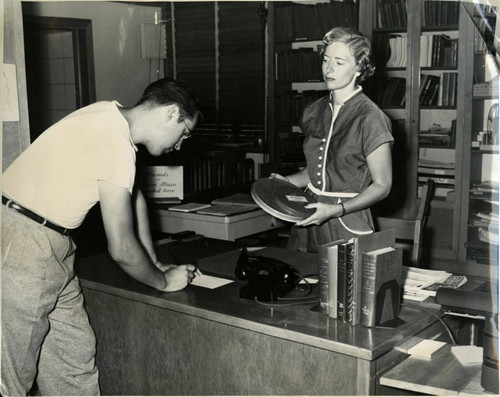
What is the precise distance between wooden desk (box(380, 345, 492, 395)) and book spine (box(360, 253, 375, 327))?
150mm

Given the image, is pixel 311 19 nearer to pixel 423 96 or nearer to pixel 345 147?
pixel 423 96

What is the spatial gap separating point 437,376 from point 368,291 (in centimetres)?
29

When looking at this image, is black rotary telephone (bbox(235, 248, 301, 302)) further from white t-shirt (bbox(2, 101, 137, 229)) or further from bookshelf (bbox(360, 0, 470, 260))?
bookshelf (bbox(360, 0, 470, 260))

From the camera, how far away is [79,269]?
2.38 m

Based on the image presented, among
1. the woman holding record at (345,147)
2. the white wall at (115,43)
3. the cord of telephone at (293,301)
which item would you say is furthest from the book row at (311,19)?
the cord of telephone at (293,301)

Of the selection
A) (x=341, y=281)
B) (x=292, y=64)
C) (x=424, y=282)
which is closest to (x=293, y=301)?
(x=341, y=281)

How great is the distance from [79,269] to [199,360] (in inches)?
27.9

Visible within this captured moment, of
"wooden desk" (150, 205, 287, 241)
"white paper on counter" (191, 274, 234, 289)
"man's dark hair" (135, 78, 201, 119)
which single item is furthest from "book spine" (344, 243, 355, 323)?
"wooden desk" (150, 205, 287, 241)

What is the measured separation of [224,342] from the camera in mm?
1873

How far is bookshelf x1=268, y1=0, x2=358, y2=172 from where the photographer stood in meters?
6.03

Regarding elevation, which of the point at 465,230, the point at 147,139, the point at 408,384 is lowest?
the point at 465,230

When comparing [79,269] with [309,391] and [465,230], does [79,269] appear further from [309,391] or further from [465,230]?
[465,230]

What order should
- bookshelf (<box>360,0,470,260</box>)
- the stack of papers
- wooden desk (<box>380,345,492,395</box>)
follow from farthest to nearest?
bookshelf (<box>360,0,470,260</box>) → the stack of papers → wooden desk (<box>380,345,492,395</box>)

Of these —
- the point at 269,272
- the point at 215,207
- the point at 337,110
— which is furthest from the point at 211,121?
the point at 269,272
